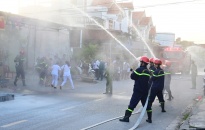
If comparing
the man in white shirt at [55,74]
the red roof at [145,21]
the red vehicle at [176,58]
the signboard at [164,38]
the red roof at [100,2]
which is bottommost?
the man in white shirt at [55,74]

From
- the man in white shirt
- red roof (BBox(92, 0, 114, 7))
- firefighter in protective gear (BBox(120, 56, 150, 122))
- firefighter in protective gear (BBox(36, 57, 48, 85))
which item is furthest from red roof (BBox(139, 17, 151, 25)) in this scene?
firefighter in protective gear (BBox(120, 56, 150, 122))

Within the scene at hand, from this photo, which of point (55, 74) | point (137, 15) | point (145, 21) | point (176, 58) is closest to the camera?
point (55, 74)

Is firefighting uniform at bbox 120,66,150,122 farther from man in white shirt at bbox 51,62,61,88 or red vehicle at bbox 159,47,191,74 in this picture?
red vehicle at bbox 159,47,191,74

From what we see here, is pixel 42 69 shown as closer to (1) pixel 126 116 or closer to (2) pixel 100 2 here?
(1) pixel 126 116

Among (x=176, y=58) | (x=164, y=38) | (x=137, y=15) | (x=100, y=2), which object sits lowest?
(x=176, y=58)

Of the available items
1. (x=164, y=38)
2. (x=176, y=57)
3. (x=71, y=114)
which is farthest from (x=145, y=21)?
(x=71, y=114)

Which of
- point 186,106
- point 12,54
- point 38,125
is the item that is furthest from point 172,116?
point 12,54

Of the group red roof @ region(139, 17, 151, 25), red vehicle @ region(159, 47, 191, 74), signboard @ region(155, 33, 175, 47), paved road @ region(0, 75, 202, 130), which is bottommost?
paved road @ region(0, 75, 202, 130)

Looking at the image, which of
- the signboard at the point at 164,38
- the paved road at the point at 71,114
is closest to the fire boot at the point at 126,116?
the paved road at the point at 71,114

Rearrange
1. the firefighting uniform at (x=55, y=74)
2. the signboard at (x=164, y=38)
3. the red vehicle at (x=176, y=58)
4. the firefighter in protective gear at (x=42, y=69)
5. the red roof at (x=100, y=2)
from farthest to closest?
the signboard at (x=164, y=38), the red vehicle at (x=176, y=58), the red roof at (x=100, y=2), the firefighter in protective gear at (x=42, y=69), the firefighting uniform at (x=55, y=74)

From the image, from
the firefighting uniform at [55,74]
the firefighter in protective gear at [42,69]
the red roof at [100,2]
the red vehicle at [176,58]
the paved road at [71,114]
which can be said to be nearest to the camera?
the paved road at [71,114]

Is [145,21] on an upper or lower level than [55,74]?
upper

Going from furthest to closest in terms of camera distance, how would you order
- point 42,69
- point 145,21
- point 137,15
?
point 145,21, point 137,15, point 42,69

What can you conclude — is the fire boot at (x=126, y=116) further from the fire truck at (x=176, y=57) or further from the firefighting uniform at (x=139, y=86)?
the fire truck at (x=176, y=57)
